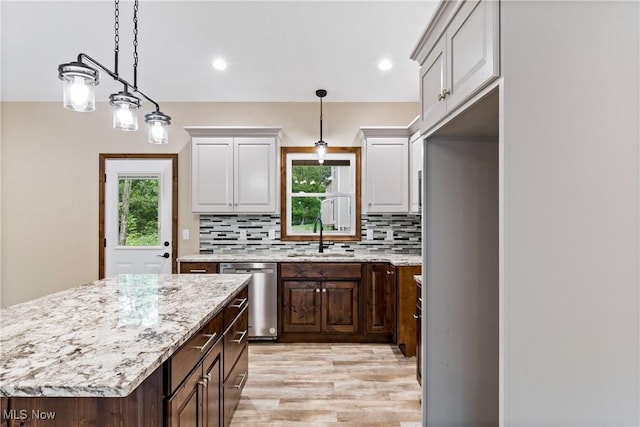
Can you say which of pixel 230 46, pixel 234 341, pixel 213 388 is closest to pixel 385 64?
pixel 230 46

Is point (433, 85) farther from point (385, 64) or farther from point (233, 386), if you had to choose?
point (385, 64)

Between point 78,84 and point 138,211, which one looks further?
point 138,211

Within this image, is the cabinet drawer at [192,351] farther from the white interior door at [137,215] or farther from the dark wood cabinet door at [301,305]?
the white interior door at [137,215]

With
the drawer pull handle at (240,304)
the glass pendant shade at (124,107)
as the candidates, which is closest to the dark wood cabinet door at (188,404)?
the drawer pull handle at (240,304)

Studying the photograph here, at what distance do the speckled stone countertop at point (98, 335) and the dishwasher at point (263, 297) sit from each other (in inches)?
61.0

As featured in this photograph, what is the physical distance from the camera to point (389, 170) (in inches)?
152

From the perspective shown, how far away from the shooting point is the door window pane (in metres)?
4.18

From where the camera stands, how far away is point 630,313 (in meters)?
1.03

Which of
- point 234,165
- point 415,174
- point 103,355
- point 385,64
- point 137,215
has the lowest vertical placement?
point 103,355

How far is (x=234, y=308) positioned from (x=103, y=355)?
3.50ft

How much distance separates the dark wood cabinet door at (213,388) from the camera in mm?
1539

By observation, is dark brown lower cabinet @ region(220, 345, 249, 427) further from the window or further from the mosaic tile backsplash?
the window

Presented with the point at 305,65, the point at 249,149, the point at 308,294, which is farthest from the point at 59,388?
the point at 305,65

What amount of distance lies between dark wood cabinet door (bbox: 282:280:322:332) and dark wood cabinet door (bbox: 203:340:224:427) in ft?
5.85
